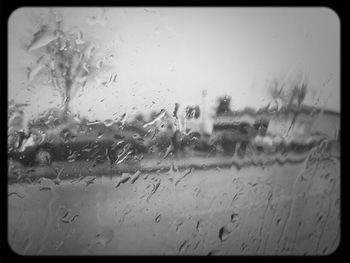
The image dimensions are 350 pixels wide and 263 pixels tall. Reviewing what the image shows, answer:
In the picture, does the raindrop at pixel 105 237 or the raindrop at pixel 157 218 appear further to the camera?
the raindrop at pixel 157 218

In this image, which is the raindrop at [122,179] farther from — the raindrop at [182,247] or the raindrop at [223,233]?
the raindrop at [223,233]

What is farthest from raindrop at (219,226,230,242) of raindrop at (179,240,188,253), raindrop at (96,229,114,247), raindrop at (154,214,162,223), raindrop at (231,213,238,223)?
raindrop at (96,229,114,247)

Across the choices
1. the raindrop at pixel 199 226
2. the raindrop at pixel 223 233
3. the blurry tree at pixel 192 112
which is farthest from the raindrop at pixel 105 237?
the blurry tree at pixel 192 112

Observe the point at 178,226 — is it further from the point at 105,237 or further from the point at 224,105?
the point at 224,105

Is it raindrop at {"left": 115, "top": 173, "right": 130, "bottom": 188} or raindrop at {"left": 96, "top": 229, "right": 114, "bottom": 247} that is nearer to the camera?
raindrop at {"left": 96, "top": 229, "right": 114, "bottom": 247}

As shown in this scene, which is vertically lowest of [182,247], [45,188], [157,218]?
[182,247]

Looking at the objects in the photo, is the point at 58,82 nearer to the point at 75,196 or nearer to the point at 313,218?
the point at 75,196

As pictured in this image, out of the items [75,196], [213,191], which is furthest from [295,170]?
[75,196]

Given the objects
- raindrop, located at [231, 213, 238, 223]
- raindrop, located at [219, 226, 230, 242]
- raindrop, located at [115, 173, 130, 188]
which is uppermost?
raindrop, located at [115, 173, 130, 188]

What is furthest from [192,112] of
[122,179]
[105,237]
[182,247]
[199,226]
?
[105,237]

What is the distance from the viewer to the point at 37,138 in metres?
2.09

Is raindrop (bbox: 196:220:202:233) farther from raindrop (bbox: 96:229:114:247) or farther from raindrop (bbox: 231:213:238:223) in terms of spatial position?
raindrop (bbox: 96:229:114:247)

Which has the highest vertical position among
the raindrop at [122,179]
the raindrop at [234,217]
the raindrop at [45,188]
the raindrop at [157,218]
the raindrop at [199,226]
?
the raindrop at [122,179]

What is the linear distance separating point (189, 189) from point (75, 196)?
0.77 m
